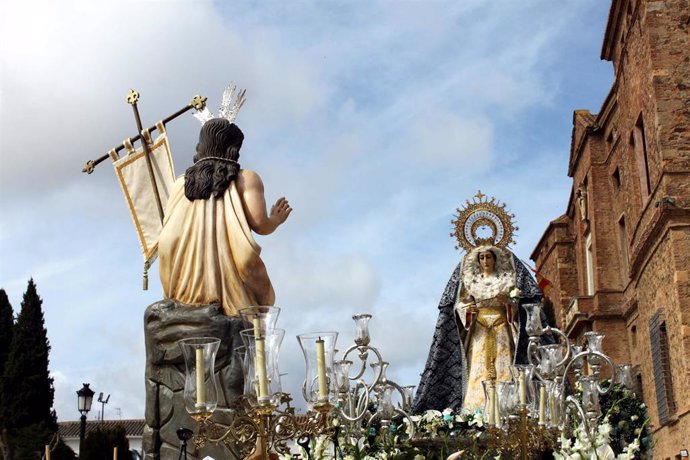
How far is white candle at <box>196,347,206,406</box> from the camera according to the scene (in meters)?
4.66

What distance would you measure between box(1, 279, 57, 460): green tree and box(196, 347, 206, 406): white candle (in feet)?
86.1

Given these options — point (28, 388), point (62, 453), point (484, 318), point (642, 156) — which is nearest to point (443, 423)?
point (484, 318)

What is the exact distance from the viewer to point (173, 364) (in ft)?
25.3

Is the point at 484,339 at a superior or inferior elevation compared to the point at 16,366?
inferior

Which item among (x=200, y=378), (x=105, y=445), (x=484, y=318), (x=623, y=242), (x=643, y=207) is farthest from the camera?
(x=623, y=242)

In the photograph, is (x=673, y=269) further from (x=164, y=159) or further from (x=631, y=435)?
(x=164, y=159)

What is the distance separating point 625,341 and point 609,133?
239 inches

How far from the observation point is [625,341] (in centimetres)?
2662

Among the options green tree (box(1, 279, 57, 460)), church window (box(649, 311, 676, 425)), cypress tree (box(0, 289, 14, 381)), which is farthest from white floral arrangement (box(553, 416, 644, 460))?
cypress tree (box(0, 289, 14, 381))

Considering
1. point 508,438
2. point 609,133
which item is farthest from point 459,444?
point 609,133

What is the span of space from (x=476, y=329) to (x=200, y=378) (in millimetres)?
10595

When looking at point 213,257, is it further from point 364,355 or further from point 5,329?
point 5,329

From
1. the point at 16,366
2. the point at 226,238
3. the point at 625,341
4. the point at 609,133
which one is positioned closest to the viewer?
the point at 226,238

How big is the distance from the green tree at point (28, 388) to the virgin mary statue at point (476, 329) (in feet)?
58.7
